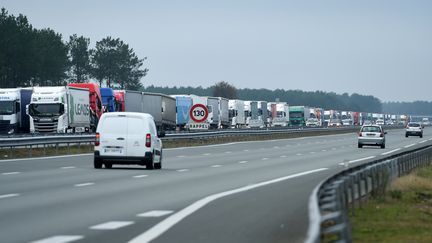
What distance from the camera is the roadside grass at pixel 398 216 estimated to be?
13734 millimetres

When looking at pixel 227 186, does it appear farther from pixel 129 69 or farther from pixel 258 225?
pixel 129 69

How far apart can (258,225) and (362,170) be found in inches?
170

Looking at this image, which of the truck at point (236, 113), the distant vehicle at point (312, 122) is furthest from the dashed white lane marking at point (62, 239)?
the distant vehicle at point (312, 122)

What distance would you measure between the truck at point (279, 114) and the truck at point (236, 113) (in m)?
13.4

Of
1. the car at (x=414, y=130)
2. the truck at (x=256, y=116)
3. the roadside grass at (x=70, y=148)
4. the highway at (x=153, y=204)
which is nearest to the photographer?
the highway at (x=153, y=204)

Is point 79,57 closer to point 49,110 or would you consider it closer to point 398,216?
point 49,110

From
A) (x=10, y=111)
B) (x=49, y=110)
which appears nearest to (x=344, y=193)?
(x=49, y=110)

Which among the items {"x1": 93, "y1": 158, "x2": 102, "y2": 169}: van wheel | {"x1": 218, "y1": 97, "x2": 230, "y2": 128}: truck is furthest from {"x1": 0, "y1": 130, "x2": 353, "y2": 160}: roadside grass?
{"x1": 218, "y1": 97, "x2": 230, "y2": 128}: truck

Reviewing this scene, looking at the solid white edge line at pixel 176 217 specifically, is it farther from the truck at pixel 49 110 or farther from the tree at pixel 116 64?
the tree at pixel 116 64

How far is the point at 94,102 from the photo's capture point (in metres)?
65.8

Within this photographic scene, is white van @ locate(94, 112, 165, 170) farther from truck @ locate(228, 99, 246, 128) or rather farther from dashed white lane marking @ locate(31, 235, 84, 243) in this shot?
truck @ locate(228, 99, 246, 128)

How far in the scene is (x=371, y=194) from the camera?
66.7 ft

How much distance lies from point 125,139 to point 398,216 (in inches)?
563

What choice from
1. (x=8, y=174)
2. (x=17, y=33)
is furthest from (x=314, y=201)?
(x=17, y=33)
